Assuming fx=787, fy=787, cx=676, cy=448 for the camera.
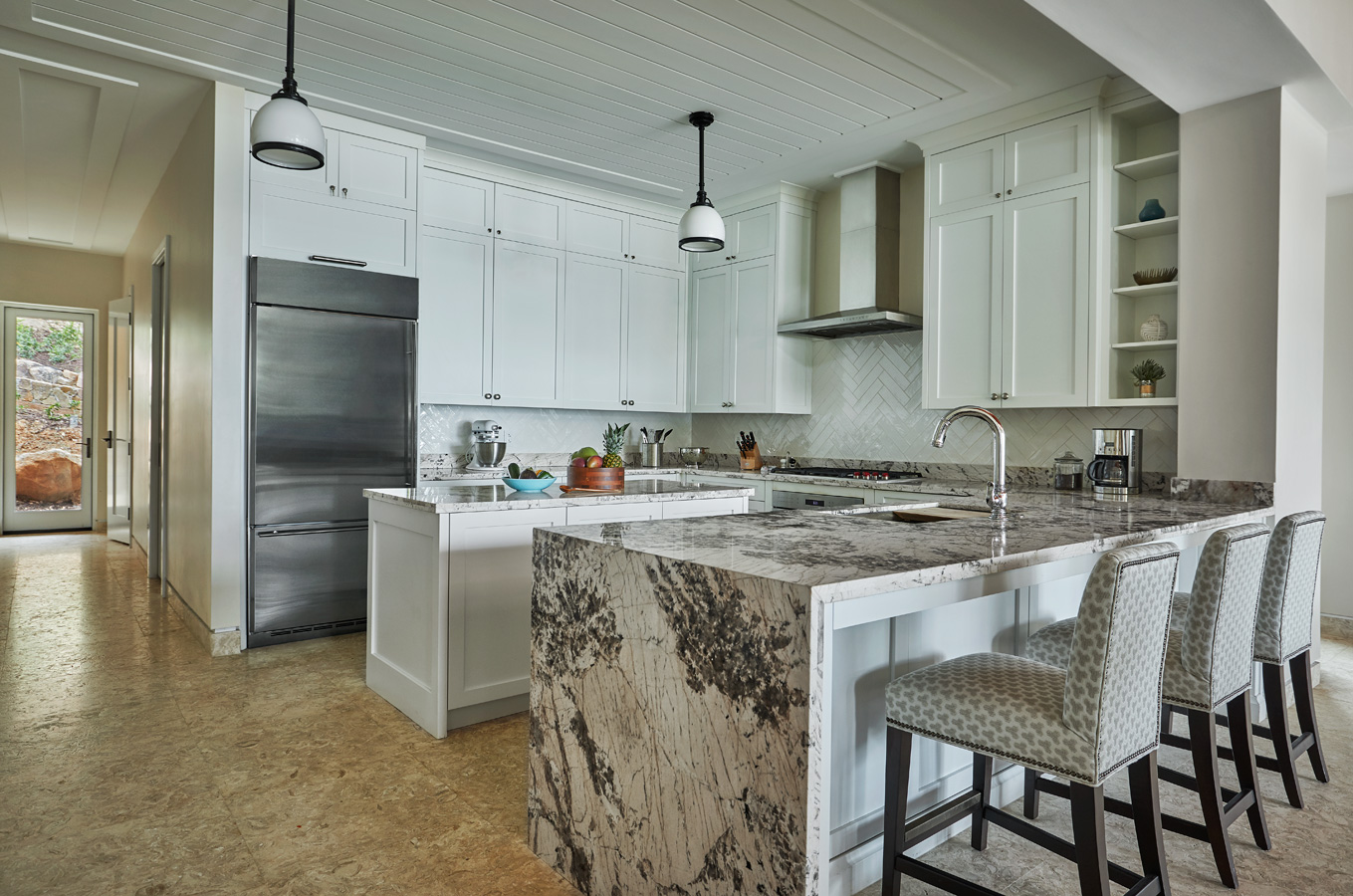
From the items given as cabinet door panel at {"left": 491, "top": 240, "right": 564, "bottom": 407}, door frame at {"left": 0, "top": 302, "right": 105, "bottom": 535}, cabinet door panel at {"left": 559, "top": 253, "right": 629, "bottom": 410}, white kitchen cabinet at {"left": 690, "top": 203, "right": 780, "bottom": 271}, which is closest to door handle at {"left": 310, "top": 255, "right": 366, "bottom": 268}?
cabinet door panel at {"left": 491, "top": 240, "right": 564, "bottom": 407}

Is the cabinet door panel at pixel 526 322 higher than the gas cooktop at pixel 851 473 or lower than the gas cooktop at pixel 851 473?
higher

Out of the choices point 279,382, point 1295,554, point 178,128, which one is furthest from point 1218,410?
point 178,128

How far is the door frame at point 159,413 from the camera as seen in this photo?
4977mm

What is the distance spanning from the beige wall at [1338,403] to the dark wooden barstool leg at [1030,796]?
3.27m

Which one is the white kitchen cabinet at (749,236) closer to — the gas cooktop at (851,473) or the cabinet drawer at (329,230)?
the gas cooktop at (851,473)

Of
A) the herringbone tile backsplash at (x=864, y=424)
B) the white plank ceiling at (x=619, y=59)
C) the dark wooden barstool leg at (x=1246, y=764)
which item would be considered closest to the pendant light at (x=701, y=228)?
the white plank ceiling at (x=619, y=59)

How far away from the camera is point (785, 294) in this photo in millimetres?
5180

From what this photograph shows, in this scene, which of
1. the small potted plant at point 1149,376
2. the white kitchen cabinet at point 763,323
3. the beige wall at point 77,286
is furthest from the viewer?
the beige wall at point 77,286

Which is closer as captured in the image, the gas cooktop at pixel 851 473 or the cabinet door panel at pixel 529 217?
the gas cooktop at pixel 851 473

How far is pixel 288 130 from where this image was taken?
2.56m

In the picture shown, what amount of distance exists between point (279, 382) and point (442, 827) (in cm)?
253

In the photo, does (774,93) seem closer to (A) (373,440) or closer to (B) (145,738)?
(A) (373,440)

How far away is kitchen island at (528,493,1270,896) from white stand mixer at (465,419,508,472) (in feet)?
9.61

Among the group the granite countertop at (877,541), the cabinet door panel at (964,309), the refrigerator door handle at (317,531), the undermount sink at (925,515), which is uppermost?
the cabinet door panel at (964,309)
